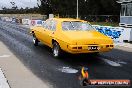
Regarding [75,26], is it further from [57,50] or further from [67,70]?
[67,70]

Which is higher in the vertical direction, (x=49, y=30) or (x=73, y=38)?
(x=49, y=30)

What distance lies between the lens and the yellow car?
11.1 meters

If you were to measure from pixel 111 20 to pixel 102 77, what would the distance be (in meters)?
45.3

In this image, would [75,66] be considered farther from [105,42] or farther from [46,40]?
[46,40]

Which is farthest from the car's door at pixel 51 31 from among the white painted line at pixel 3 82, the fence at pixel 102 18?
the fence at pixel 102 18

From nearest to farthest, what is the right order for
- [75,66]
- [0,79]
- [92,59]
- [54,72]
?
[0,79] → [54,72] → [75,66] → [92,59]

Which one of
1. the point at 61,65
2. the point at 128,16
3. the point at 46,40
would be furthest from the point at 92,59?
the point at 128,16

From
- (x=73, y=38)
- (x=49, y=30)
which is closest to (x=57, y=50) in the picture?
(x=73, y=38)

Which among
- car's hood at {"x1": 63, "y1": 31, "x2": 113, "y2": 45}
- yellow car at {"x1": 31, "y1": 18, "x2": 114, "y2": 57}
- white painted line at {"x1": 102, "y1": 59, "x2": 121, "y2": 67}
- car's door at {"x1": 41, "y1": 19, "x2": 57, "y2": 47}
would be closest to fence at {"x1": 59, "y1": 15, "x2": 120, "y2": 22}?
car's door at {"x1": 41, "y1": 19, "x2": 57, "y2": 47}

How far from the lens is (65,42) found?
1132 centimetres

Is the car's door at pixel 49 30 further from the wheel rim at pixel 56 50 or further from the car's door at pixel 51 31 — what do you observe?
the wheel rim at pixel 56 50

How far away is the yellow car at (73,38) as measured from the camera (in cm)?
1110

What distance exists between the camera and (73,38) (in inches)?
442

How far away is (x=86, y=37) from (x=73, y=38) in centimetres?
53
